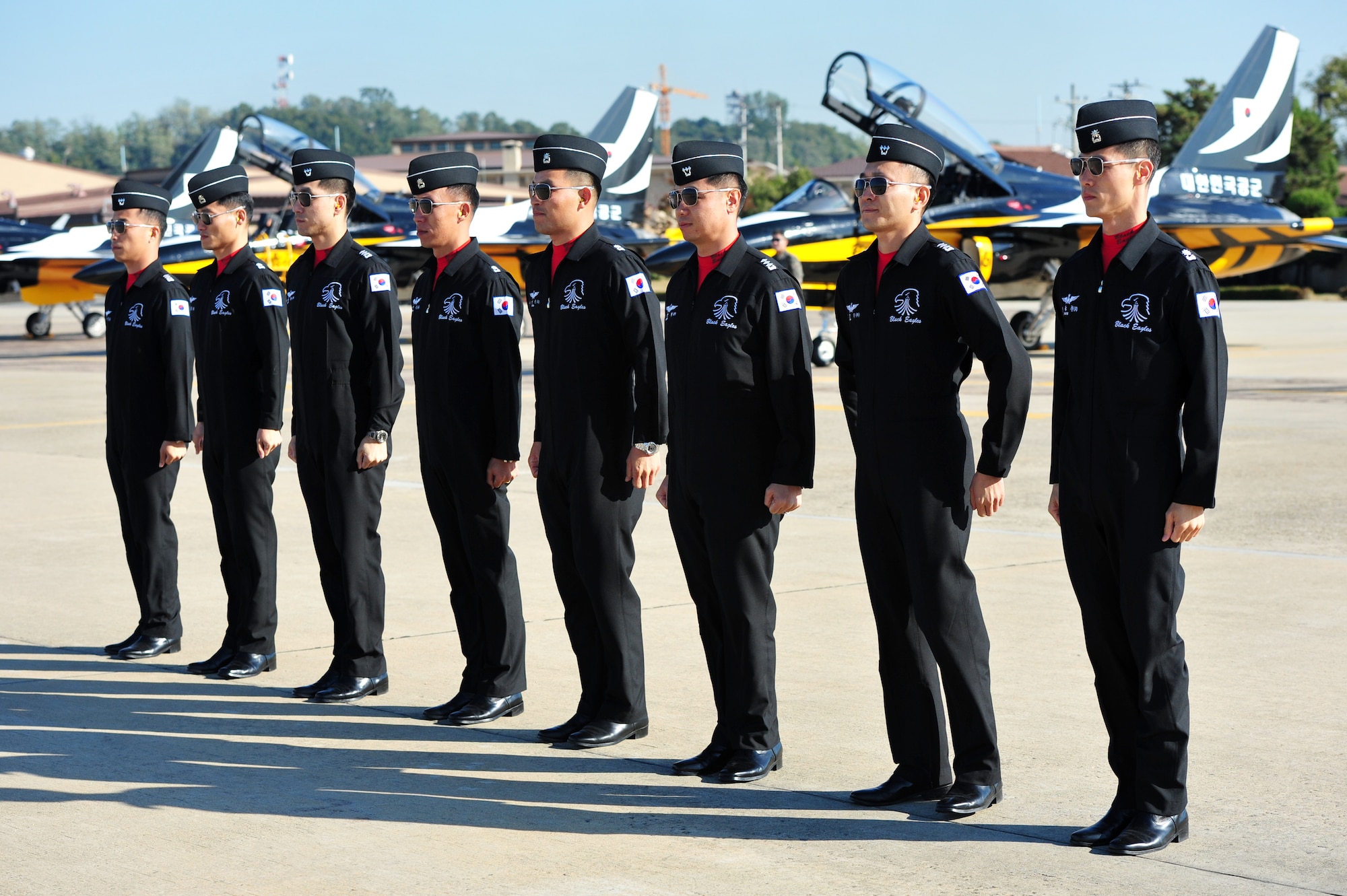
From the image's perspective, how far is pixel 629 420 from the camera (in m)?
5.15

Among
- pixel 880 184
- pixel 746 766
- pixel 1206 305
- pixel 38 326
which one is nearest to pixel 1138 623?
pixel 1206 305

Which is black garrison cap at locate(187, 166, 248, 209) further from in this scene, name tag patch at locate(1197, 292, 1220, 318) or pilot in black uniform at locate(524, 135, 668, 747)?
name tag patch at locate(1197, 292, 1220, 318)

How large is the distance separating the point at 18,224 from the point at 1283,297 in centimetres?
3943

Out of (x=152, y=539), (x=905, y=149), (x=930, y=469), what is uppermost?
(x=905, y=149)

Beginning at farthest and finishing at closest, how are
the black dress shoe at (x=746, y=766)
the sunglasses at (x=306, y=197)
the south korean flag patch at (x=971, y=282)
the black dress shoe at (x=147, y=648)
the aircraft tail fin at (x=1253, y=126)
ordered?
the aircraft tail fin at (x=1253, y=126) → the black dress shoe at (x=147, y=648) → the sunglasses at (x=306, y=197) → the black dress shoe at (x=746, y=766) → the south korean flag patch at (x=971, y=282)

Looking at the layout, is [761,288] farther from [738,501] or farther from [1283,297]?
[1283,297]

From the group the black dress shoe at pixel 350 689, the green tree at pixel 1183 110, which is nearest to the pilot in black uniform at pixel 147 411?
the black dress shoe at pixel 350 689

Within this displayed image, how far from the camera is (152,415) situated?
6.67m

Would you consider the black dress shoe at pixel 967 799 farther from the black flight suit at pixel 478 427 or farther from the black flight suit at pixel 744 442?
the black flight suit at pixel 478 427

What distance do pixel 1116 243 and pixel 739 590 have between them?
1562 millimetres

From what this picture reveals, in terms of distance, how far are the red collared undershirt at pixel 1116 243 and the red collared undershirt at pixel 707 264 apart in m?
1.25

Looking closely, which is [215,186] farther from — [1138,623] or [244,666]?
[1138,623]

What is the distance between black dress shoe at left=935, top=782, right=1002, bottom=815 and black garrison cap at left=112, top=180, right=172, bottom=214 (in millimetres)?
4395

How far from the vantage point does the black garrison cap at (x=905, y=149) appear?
445cm
